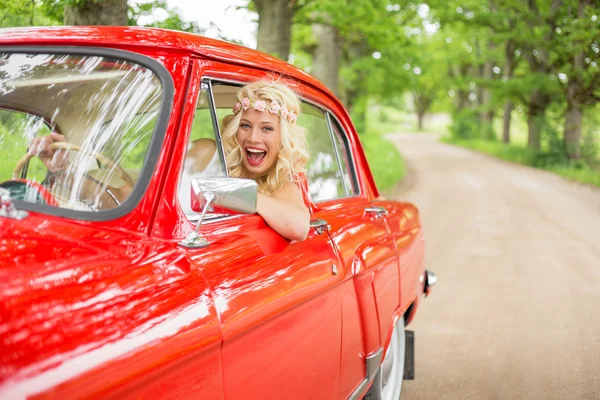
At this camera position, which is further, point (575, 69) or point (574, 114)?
point (574, 114)

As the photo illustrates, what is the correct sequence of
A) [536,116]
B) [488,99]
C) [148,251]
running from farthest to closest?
[488,99]
[536,116]
[148,251]

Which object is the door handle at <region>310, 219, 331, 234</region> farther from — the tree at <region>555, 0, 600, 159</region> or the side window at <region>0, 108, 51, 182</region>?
the tree at <region>555, 0, 600, 159</region>

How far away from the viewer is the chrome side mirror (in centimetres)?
167

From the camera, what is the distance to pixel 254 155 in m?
2.48

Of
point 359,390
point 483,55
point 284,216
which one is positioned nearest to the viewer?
point 284,216

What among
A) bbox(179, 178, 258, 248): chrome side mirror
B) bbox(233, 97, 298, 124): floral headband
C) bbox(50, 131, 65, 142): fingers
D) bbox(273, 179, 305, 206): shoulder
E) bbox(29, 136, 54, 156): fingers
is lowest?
bbox(273, 179, 305, 206): shoulder

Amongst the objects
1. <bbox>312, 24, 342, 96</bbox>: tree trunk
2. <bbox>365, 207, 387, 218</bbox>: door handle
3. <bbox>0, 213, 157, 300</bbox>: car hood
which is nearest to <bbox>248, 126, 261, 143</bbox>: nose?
<bbox>0, 213, 157, 300</bbox>: car hood

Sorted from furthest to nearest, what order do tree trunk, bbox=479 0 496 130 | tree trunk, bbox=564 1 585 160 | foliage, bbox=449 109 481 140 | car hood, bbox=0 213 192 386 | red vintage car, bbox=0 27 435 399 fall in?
foliage, bbox=449 109 481 140 → tree trunk, bbox=479 0 496 130 → tree trunk, bbox=564 1 585 160 → red vintage car, bbox=0 27 435 399 → car hood, bbox=0 213 192 386

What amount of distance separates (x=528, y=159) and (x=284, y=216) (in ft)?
87.9

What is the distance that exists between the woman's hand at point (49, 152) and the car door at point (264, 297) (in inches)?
15.3

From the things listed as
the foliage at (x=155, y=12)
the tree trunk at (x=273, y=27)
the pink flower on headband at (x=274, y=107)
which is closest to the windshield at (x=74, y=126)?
the pink flower on headband at (x=274, y=107)

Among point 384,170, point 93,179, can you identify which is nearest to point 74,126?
point 93,179

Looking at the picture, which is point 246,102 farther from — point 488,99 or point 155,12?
point 488,99

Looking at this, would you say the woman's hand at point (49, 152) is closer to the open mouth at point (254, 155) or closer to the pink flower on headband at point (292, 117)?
the open mouth at point (254, 155)
